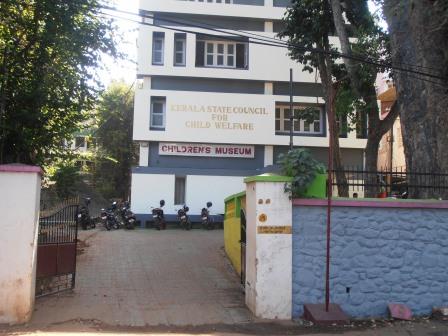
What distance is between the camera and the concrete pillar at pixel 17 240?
28.0ft

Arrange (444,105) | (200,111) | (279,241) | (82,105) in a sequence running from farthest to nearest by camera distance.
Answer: (200,111), (82,105), (444,105), (279,241)

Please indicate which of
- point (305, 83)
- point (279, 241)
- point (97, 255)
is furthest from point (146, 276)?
point (305, 83)

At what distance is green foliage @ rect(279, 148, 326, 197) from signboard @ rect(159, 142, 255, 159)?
18053mm

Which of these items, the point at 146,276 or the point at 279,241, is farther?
the point at 146,276

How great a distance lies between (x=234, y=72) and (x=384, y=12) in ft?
50.6

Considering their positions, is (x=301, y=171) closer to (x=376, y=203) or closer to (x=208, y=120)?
(x=376, y=203)

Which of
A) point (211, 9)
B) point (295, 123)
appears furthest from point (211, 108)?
point (211, 9)

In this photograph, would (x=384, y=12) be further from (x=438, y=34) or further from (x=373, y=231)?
(x=373, y=231)

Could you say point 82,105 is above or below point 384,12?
below

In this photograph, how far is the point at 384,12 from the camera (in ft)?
41.8

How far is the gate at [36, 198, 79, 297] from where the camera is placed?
10344mm

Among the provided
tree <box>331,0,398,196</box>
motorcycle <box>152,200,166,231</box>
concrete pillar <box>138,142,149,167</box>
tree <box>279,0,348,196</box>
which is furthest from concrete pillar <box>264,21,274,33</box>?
motorcycle <box>152,200,166,231</box>

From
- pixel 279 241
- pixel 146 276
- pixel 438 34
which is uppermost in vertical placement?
pixel 438 34

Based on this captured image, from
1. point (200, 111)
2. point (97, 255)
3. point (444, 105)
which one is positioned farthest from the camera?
point (200, 111)
